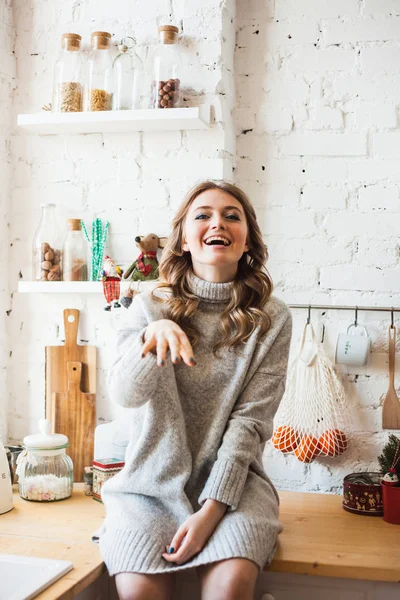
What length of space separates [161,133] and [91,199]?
0.97 feet

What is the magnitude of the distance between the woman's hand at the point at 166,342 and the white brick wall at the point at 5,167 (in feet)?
2.97

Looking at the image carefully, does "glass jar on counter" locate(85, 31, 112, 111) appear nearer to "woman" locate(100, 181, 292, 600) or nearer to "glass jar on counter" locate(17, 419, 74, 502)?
"woman" locate(100, 181, 292, 600)

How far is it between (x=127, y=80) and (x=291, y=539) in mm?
1330

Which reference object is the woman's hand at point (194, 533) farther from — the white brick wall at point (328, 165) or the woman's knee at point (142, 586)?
the white brick wall at point (328, 165)

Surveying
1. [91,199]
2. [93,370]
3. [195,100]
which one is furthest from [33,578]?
[195,100]

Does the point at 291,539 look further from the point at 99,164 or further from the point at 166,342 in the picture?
the point at 99,164

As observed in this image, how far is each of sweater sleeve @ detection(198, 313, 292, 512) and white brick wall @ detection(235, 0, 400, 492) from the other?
0.41 metres

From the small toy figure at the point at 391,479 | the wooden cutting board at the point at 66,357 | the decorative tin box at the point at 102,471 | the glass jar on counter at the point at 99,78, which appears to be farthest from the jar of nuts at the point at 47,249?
→ the small toy figure at the point at 391,479

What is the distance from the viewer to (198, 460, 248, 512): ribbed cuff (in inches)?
61.7

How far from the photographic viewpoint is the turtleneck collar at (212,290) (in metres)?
1.77

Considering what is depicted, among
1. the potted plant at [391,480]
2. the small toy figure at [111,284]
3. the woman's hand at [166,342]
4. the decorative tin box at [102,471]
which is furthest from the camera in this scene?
the small toy figure at [111,284]

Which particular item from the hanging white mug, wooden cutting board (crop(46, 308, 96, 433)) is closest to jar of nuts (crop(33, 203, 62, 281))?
wooden cutting board (crop(46, 308, 96, 433))

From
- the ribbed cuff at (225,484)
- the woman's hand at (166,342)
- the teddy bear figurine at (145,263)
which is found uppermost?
the teddy bear figurine at (145,263)

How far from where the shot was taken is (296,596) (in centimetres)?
166
